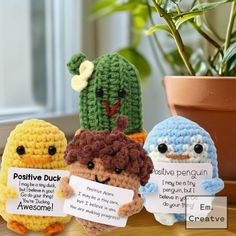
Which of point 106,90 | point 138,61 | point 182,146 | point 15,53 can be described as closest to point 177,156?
point 182,146

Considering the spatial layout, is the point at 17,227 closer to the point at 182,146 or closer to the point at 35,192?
the point at 35,192

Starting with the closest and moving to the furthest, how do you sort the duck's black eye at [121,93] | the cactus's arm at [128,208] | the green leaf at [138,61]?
1. the cactus's arm at [128,208]
2. the duck's black eye at [121,93]
3. the green leaf at [138,61]

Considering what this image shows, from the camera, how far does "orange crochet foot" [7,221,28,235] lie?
0.56m

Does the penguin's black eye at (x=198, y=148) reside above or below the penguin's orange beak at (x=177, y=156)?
above

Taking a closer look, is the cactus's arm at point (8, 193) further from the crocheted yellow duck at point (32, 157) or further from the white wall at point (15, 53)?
the white wall at point (15, 53)

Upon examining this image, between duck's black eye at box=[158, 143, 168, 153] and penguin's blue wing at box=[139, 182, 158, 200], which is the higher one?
duck's black eye at box=[158, 143, 168, 153]

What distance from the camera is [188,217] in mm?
580

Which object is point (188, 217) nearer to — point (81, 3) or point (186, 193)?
point (186, 193)

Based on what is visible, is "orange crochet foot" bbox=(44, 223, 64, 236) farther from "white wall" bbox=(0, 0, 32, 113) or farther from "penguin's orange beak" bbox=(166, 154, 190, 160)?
"white wall" bbox=(0, 0, 32, 113)

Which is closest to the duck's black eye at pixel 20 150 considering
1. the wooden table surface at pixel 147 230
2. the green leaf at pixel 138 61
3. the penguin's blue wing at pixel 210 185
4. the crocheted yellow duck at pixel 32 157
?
the crocheted yellow duck at pixel 32 157

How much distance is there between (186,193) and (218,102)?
0.16 m

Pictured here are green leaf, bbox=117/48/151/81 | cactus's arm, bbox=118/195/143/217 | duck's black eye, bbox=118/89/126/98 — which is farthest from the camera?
green leaf, bbox=117/48/151/81

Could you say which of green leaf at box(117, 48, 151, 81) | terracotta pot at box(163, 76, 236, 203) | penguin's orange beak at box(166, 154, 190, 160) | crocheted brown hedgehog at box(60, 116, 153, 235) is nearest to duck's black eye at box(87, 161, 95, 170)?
crocheted brown hedgehog at box(60, 116, 153, 235)

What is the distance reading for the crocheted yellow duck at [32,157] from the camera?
1.81 feet
